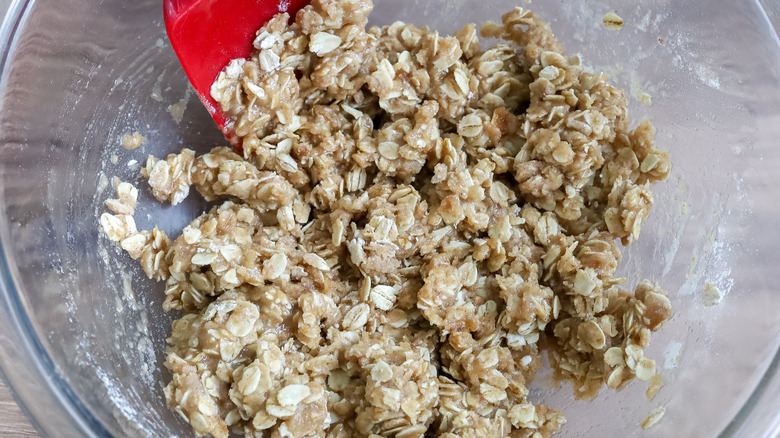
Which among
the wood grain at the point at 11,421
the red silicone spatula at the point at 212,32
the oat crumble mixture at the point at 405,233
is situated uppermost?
the red silicone spatula at the point at 212,32

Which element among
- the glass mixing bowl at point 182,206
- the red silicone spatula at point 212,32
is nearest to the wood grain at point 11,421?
the glass mixing bowl at point 182,206

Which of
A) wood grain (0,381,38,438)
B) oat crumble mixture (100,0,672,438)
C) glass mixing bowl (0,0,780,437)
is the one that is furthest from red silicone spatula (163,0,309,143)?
wood grain (0,381,38,438)

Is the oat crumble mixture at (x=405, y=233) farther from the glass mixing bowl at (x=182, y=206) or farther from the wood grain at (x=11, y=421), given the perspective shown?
the wood grain at (x=11, y=421)

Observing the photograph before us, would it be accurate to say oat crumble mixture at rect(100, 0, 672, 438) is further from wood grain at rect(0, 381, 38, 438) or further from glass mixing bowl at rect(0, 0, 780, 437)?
wood grain at rect(0, 381, 38, 438)

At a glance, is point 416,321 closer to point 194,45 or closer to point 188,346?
point 188,346

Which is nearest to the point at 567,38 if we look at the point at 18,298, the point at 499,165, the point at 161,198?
the point at 499,165

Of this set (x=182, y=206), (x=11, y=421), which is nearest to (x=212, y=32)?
(x=182, y=206)
